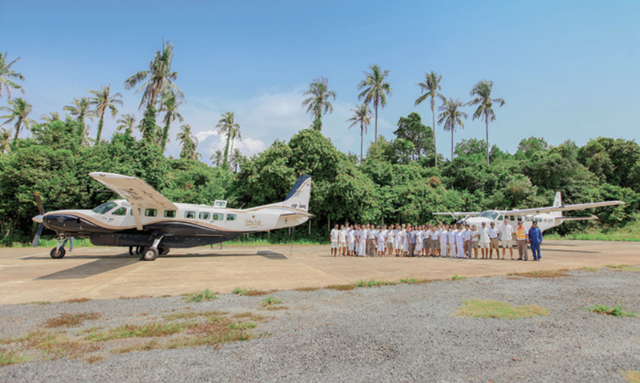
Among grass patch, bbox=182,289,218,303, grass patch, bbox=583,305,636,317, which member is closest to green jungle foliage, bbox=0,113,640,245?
grass patch, bbox=182,289,218,303

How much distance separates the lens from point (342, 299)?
6234mm

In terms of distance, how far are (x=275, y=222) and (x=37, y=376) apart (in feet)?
41.2

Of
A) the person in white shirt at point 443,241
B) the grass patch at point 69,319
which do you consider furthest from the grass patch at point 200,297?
the person in white shirt at point 443,241

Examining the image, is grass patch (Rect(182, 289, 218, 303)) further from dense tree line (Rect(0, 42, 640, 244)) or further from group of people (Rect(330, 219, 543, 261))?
dense tree line (Rect(0, 42, 640, 244))

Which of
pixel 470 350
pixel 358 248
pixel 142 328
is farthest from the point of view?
pixel 358 248

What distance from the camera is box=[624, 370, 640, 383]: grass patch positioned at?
288 cm

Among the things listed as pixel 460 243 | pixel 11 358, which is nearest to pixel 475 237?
pixel 460 243

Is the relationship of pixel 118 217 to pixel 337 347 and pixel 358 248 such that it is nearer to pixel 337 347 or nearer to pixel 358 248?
pixel 358 248

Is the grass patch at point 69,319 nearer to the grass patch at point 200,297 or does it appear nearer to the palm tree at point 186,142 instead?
the grass patch at point 200,297

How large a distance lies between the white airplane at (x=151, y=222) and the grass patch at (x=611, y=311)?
1174 cm

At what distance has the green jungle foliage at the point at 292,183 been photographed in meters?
21.4

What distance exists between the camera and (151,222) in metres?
13.5

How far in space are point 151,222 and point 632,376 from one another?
14.7m

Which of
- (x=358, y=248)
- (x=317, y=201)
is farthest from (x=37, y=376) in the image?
(x=317, y=201)
